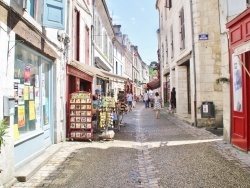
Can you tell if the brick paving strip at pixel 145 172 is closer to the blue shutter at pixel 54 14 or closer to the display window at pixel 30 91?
the display window at pixel 30 91

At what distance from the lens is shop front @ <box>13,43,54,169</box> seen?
498 cm

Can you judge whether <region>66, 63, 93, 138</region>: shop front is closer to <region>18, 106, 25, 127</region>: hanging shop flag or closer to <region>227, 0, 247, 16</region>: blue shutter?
<region>18, 106, 25, 127</region>: hanging shop flag

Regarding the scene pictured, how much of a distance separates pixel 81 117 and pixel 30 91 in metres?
2.28

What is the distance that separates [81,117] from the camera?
7.69 meters

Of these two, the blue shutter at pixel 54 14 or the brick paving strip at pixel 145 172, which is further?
the blue shutter at pixel 54 14

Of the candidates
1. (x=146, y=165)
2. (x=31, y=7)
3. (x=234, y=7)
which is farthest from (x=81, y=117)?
A: (x=234, y=7)

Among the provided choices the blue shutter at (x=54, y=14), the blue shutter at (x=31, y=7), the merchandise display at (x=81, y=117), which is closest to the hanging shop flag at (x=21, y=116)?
the blue shutter at (x=54, y=14)

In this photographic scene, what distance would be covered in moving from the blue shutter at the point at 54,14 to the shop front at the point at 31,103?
712 mm

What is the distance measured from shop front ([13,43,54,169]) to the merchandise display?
762 millimetres

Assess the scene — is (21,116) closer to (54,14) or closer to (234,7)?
(54,14)

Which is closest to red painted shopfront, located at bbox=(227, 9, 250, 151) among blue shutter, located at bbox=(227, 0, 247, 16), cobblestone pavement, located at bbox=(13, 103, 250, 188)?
cobblestone pavement, located at bbox=(13, 103, 250, 188)

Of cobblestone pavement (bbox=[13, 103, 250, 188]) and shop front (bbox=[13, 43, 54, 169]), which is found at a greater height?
shop front (bbox=[13, 43, 54, 169])

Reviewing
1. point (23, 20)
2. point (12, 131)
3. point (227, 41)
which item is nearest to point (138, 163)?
point (12, 131)

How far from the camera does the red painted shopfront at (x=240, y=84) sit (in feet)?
19.9
